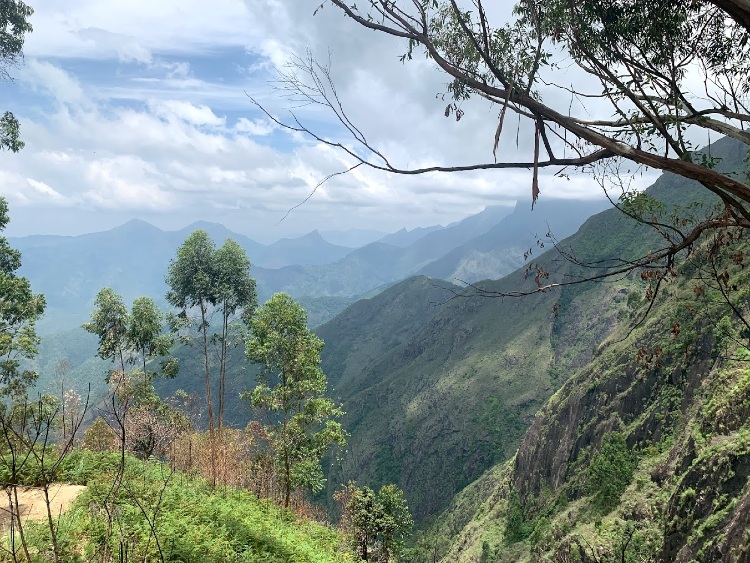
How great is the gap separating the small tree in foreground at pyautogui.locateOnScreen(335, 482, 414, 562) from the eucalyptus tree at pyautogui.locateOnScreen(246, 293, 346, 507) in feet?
40.4

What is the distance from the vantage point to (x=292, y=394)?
2098 centimetres

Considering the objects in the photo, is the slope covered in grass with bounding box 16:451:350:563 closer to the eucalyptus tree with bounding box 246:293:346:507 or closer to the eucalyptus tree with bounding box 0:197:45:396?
the eucalyptus tree with bounding box 246:293:346:507

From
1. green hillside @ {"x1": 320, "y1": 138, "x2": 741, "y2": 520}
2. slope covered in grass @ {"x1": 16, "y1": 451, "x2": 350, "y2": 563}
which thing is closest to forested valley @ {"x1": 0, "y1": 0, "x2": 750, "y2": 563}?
slope covered in grass @ {"x1": 16, "y1": 451, "x2": 350, "y2": 563}

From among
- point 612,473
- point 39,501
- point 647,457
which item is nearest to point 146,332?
point 39,501

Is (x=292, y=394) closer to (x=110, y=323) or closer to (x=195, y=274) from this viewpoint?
(x=195, y=274)

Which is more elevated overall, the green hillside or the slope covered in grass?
the slope covered in grass

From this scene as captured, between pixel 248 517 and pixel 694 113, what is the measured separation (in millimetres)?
13936

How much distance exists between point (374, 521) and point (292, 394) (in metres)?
17.8

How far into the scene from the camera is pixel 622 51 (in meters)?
7.07

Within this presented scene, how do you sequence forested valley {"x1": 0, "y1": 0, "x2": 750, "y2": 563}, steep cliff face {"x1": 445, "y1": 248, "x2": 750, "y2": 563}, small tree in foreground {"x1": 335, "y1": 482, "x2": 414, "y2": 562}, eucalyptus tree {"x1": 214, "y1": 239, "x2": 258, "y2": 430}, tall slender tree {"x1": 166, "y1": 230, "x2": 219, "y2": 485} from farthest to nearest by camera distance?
1. small tree in foreground {"x1": 335, "y1": 482, "x2": 414, "y2": 562}
2. eucalyptus tree {"x1": 214, "y1": 239, "x2": 258, "y2": 430}
3. tall slender tree {"x1": 166, "y1": 230, "x2": 219, "y2": 485}
4. steep cliff face {"x1": 445, "y1": 248, "x2": 750, "y2": 563}
5. forested valley {"x1": 0, "y1": 0, "x2": 750, "y2": 563}

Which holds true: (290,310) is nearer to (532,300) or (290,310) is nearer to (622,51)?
(622,51)

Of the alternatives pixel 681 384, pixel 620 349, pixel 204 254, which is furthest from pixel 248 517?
pixel 620 349

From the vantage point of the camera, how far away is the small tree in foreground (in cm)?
3259

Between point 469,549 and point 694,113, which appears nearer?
point 694,113
